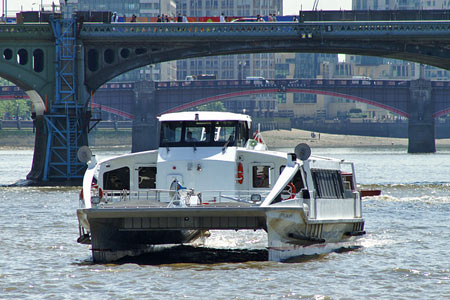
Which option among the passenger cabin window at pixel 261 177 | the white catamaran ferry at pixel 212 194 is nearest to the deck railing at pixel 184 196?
the white catamaran ferry at pixel 212 194

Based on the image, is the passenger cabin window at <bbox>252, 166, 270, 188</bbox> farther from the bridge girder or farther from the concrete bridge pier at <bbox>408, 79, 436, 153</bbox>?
the concrete bridge pier at <bbox>408, 79, 436, 153</bbox>

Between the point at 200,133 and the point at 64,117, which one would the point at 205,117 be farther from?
the point at 64,117

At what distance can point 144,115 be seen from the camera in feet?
451

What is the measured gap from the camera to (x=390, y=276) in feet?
85.8

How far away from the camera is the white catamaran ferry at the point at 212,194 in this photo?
25906mm

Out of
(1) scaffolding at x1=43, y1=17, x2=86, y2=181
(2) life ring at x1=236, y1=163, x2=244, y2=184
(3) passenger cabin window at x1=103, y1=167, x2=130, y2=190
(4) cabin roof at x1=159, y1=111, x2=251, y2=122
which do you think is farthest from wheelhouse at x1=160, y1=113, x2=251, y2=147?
(1) scaffolding at x1=43, y1=17, x2=86, y2=181

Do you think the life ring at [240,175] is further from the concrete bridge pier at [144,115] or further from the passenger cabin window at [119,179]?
the concrete bridge pier at [144,115]

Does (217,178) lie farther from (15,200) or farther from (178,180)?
(15,200)

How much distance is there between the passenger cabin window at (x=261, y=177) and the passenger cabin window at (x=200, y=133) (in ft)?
3.39

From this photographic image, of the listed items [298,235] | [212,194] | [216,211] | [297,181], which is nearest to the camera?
[216,211]

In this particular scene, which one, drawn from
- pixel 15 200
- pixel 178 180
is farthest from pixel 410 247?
pixel 15 200

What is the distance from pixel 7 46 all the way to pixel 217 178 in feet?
138

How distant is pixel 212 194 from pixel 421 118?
12058cm

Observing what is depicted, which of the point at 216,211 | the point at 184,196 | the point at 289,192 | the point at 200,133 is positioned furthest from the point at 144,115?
the point at 216,211
